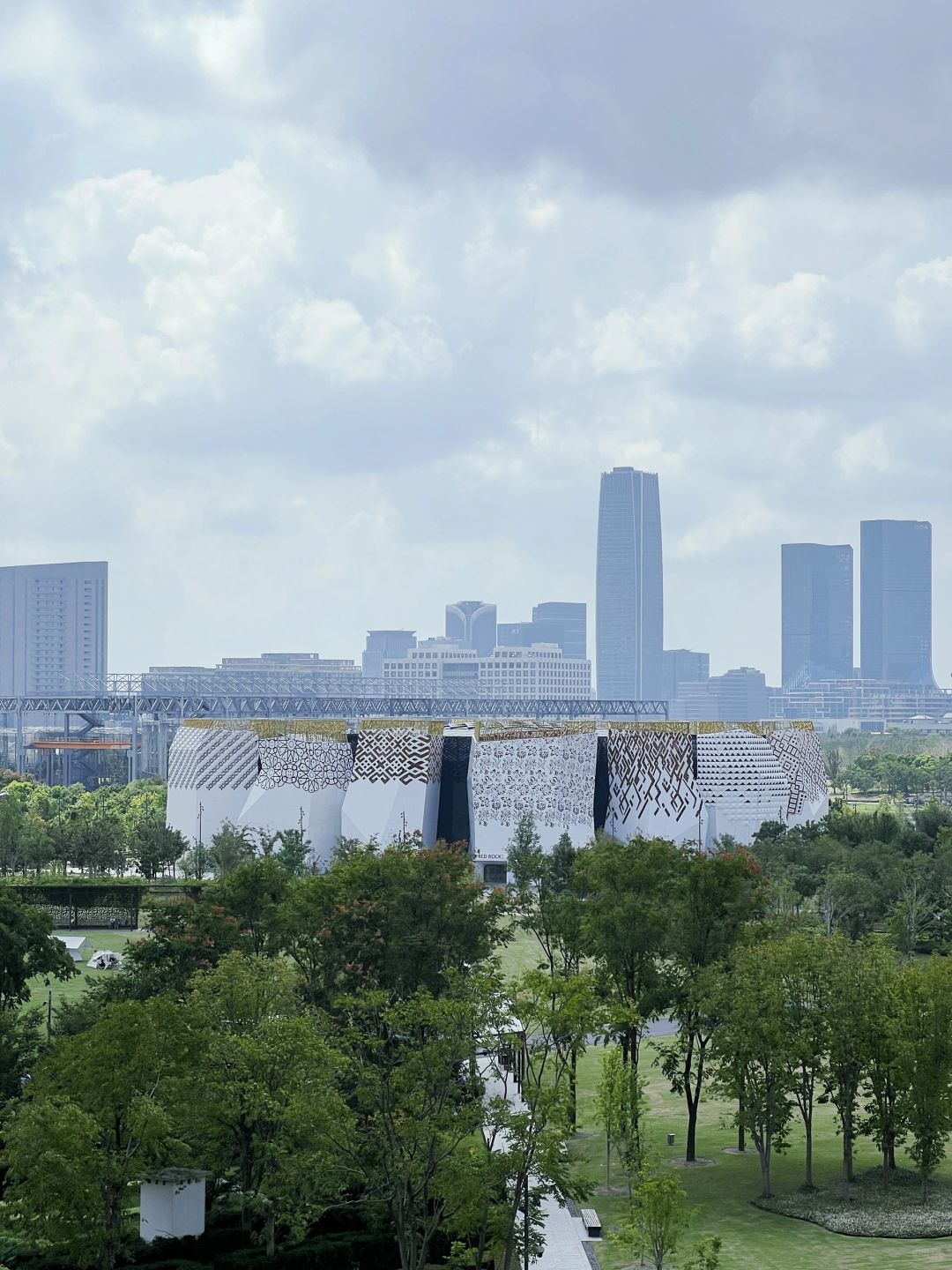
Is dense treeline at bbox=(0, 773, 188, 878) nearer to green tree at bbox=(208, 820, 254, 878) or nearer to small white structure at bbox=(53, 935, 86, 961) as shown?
green tree at bbox=(208, 820, 254, 878)

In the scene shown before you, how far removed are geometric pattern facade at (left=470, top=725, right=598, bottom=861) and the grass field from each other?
3932 centimetres

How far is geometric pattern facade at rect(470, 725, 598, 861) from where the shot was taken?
8175 cm

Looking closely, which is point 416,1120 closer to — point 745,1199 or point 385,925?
point 745,1199

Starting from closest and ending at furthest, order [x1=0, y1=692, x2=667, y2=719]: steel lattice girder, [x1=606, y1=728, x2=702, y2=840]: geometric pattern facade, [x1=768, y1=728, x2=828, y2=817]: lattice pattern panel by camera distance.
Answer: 1. [x1=606, y1=728, x2=702, y2=840]: geometric pattern facade
2. [x1=768, y1=728, x2=828, y2=817]: lattice pattern panel
3. [x1=0, y1=692, x2=667, y2=719]: steel lattice girder

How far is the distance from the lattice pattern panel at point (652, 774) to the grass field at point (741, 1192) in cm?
3930

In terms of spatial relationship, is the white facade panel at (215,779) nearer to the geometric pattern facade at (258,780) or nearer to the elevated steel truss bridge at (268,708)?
the geometric pattern facade at (258,780)

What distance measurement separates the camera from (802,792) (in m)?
82.9

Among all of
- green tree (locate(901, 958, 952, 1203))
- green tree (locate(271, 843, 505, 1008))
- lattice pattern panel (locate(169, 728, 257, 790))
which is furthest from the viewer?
lattice pattern panel (locate(169, 728, 257, 790))

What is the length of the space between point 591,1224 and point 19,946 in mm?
13133

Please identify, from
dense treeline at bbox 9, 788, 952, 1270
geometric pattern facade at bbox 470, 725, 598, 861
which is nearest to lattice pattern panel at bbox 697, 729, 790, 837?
geometric pattern facade at bbox 470, 725, 598, 861

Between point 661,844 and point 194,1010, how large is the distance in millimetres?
14225

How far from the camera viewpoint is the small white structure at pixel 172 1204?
83.6 ft

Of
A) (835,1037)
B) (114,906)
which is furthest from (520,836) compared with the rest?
(835,1037)

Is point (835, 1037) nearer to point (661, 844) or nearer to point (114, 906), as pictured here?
point (661, 844)
